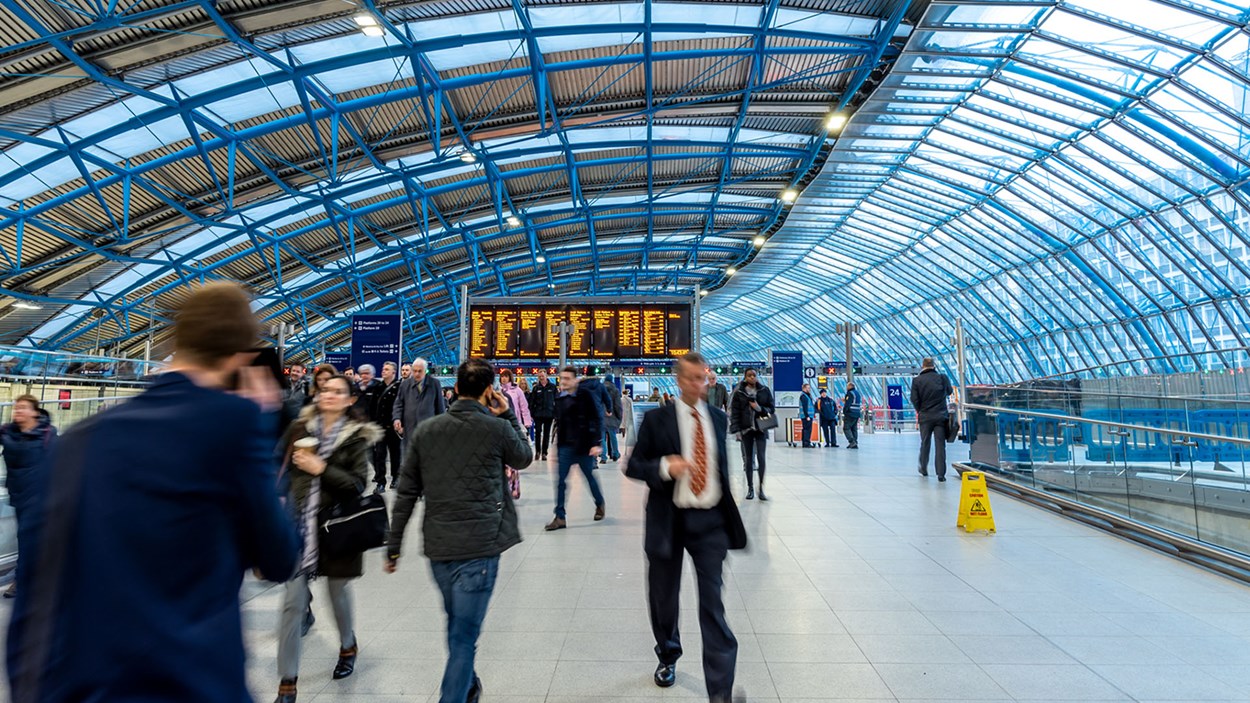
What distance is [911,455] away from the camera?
625 inches

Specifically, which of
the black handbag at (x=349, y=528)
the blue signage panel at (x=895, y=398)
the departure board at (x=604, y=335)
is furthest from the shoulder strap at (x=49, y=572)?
the blue signage panel at (x=895, y=398)

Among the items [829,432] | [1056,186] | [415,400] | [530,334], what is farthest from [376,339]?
[1056,186]

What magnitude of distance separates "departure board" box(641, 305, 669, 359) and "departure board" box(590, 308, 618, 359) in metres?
0.71

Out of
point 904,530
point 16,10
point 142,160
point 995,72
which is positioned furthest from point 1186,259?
point 142,160

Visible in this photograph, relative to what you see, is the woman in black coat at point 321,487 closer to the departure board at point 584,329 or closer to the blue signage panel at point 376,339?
the departure board at point 584,329

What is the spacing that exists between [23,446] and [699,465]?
18.9ft

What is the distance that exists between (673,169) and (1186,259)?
1880 centimetres

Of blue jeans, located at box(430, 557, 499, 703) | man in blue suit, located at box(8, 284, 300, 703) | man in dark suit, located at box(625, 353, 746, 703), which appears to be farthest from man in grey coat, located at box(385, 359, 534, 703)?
man in blue suit, located at box(8, 284, 300, 703)

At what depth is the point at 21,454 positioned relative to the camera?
17.3 feet

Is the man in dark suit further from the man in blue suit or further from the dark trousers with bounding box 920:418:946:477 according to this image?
the dark trousers with bounding box 920:418:946:477

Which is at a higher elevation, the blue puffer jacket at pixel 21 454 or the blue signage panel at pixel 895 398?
the blue signage panel at pixel 895 398

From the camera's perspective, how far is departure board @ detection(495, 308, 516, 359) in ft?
49.1

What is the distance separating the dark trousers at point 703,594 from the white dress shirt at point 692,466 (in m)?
0.07

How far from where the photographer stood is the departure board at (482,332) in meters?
15.0
